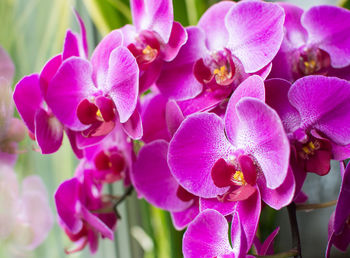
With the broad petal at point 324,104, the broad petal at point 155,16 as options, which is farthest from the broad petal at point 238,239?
the broad petal at point 155,16

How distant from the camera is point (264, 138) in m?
0.35

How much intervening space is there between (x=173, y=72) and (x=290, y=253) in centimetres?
22

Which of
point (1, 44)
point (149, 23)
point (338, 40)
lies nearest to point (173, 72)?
point (149, 23)

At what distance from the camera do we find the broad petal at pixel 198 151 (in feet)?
1.28

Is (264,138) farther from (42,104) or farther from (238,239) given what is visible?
(42,104)

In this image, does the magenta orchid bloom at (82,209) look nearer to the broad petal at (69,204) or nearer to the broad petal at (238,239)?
the broad petal at (69,204)

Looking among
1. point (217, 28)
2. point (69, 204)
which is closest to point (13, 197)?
point (69, 204)

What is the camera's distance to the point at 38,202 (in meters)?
0.68

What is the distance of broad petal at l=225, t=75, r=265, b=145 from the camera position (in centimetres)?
36

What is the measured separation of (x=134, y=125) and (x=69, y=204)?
139 millimetres

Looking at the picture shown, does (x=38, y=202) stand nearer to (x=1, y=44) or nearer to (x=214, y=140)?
(x=1, y=44)

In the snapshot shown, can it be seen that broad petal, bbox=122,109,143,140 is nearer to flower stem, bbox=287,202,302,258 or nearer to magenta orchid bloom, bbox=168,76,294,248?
magenta orchid bloom, bbox=168,76,294,248

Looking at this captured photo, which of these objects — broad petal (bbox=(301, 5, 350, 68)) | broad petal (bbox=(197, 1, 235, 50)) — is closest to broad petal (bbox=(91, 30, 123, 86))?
broad petal (bbox=(197, 1, 235, 50))

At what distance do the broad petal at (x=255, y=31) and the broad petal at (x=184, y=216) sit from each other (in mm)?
172
